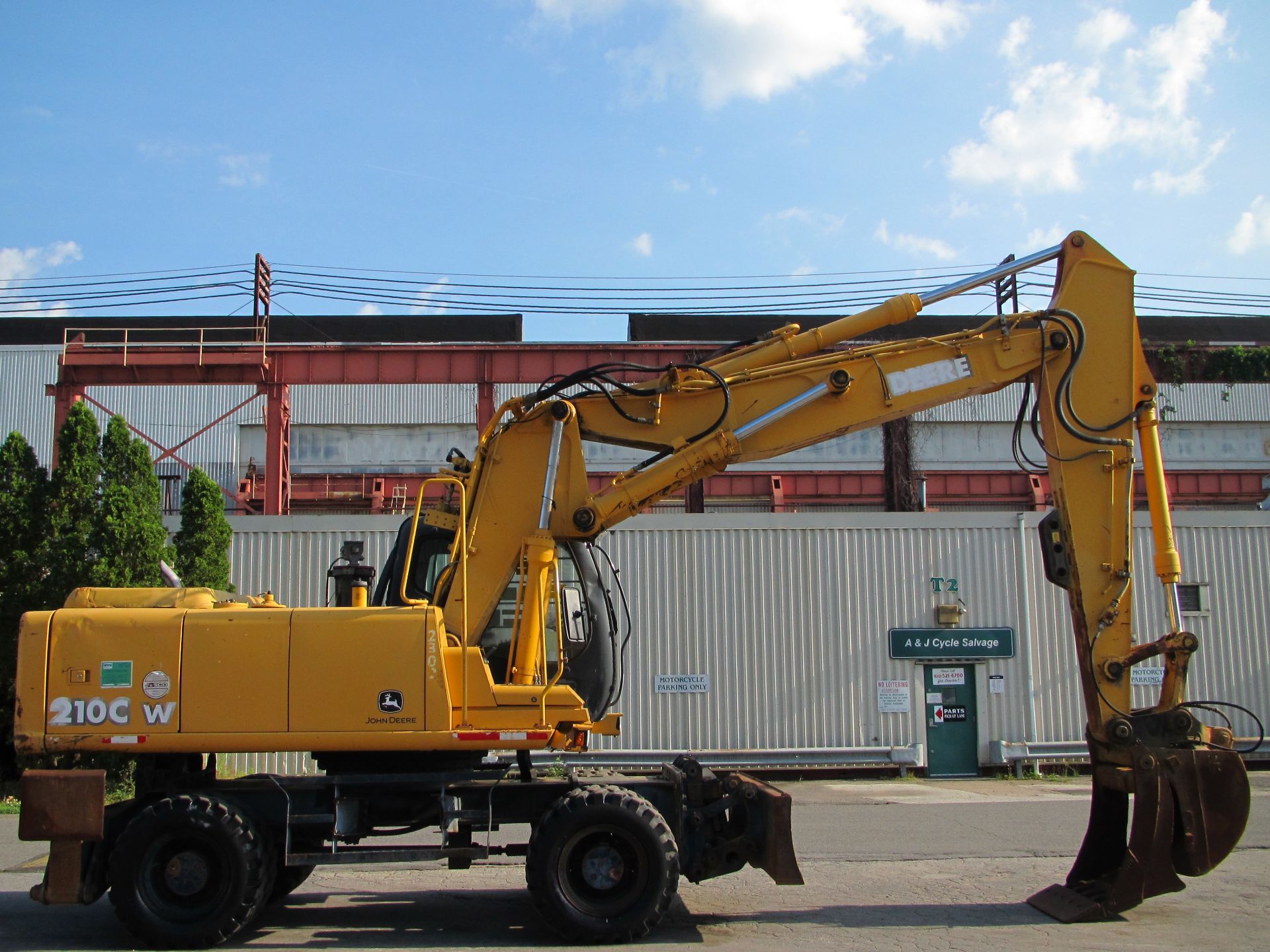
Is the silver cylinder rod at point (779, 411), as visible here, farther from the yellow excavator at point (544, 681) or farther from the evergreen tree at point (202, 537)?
the evergreen tree at point (202, 537)

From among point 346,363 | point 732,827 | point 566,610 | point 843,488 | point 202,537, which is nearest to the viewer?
point 732,827

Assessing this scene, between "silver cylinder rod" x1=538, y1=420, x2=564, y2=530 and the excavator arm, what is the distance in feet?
0.04

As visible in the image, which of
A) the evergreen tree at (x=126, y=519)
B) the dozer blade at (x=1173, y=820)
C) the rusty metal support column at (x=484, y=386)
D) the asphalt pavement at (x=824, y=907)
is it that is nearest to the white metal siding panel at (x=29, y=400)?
the rusty metal support column at (x=484, y=386)

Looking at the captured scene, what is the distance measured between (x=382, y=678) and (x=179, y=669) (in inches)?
55.8

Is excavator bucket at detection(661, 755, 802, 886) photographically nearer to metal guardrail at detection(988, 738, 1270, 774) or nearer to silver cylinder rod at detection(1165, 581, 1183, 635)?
silver cylinder rod at detection(1165, 581, 1183, 635)

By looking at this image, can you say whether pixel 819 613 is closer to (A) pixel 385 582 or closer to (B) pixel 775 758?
(B) pixel 775 758

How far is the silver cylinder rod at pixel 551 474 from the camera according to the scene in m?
7.88

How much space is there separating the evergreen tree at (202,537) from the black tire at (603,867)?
11482 mm

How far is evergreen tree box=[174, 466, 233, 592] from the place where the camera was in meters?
17.0

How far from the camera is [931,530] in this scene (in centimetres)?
1966

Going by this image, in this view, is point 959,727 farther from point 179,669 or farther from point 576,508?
point 179,669

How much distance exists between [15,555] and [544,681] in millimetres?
11517

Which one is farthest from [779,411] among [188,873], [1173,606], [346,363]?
[346,363]

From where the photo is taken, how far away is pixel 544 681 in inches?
298
